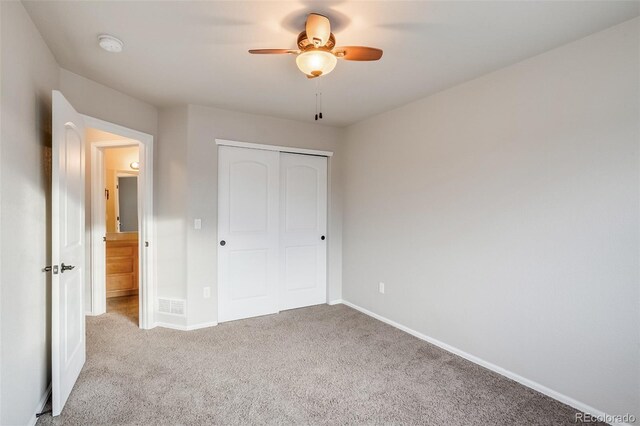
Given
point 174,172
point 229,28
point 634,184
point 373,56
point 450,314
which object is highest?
point 229,28

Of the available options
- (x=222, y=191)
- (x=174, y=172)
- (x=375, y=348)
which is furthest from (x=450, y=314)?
(x=174, y=172)

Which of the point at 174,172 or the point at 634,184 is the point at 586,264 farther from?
the point at 174,172

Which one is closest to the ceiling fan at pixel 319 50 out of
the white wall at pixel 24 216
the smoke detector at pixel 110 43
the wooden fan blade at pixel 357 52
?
the wooden fan blade at pixel 357 52

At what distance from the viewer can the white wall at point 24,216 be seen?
156 cm

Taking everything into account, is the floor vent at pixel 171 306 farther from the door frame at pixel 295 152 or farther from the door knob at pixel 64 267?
the door knob at pixel 64 267

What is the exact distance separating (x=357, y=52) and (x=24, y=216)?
2.14m

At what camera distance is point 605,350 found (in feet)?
6.38

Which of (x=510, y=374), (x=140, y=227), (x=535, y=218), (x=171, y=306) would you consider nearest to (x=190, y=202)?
(x=140, y=227)

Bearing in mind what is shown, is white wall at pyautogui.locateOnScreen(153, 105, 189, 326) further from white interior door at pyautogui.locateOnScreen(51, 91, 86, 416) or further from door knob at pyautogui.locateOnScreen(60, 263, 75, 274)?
door knob at pyautogui.locateOnScreen(60, 263, 75, 274)

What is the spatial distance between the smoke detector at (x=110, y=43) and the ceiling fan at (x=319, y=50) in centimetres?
102

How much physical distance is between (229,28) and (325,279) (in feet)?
10.5

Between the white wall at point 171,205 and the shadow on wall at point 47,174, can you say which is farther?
the white wall at point 171,205

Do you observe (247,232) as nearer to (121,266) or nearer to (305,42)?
(121,266)

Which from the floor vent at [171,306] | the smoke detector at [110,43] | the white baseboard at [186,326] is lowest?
the white baseboard at [186,326]
